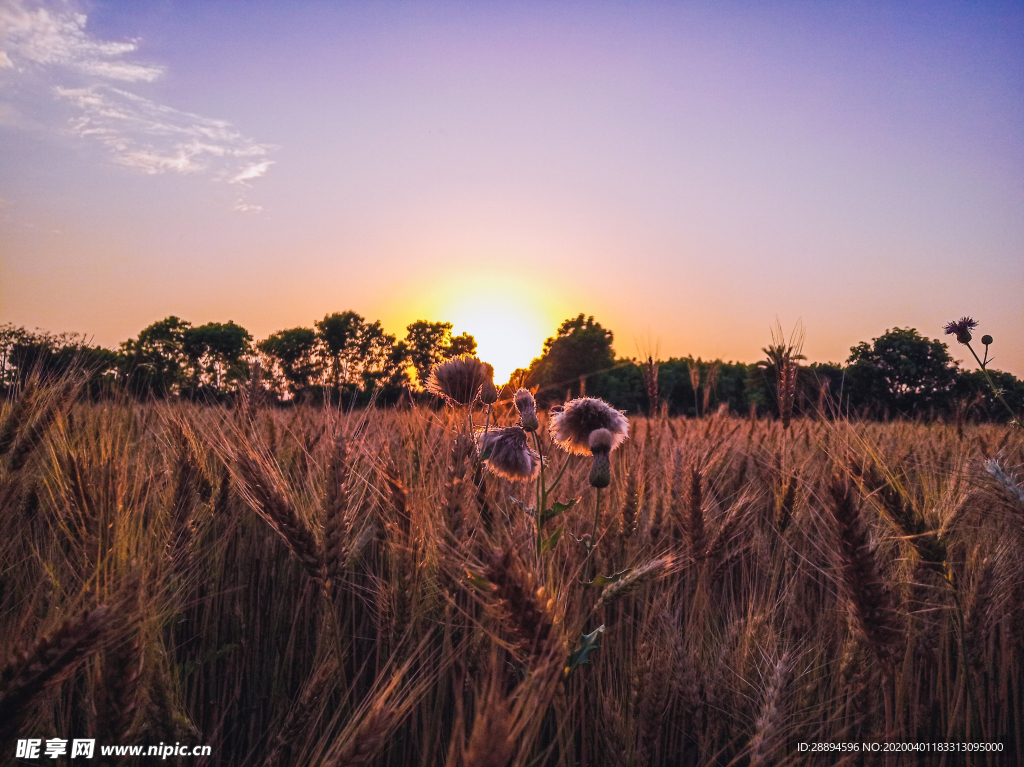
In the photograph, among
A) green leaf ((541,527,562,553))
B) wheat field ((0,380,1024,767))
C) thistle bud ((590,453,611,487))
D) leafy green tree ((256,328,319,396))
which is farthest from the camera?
leafy green tree ((256,328,319,396))

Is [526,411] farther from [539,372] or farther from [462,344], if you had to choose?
[539,372]

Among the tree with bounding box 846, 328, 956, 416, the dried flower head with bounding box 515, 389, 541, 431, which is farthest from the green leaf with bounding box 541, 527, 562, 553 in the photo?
the tree with bounding box 846, 328, 956, 416

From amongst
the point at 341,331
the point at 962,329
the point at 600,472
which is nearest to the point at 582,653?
the point at 600,472

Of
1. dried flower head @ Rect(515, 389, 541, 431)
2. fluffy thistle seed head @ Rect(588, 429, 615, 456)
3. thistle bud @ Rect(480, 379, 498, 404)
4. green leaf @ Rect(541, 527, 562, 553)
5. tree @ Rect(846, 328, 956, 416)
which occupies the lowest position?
green leaf @ Rect(541, 527, 562, 553)

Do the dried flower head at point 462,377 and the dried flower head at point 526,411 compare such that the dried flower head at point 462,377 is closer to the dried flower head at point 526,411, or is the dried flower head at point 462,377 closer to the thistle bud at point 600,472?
the dried flower head at point 526,411

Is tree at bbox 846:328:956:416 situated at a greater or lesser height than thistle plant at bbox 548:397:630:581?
greater

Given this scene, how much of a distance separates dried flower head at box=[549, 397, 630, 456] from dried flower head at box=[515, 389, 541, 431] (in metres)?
0.16

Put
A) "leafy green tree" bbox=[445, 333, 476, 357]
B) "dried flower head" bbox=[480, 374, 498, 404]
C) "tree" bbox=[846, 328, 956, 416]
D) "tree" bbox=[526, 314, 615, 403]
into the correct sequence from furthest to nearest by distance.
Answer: "tree" bbox=[526, 314, 615, 403]
"tree" bbox=[846, 328, 956, 416]
"leafy green tree" bbox=[445, 333, 476, 357]
"dried flower head" bbox=[480, 374, 498, 404]

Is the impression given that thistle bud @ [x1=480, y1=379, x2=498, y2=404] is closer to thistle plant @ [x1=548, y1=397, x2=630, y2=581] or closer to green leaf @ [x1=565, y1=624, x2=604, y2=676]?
thistle plant @ [x1=548, y1=397, x2=630, y2=581]

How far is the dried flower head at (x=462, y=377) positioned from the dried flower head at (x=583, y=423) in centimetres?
30

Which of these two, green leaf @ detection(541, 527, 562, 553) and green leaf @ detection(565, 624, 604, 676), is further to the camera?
green leaf @ detection(541, 527, 562, 553)

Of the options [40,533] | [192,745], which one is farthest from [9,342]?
[192,745]

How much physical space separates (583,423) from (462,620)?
2.45 feet

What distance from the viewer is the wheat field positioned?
1.12m
